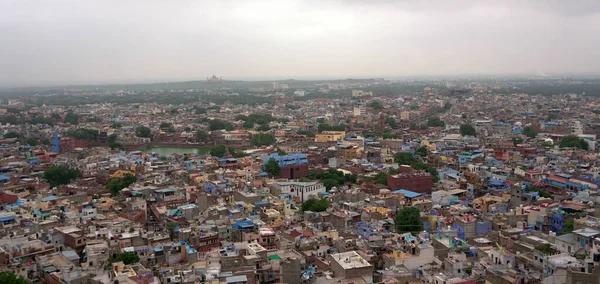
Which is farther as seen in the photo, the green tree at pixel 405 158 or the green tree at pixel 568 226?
the green tree at pixel 405 158

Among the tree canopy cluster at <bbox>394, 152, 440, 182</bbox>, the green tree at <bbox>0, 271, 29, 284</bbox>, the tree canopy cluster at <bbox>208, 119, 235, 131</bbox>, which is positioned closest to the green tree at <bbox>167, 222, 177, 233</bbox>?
the green tree at <bbox>0, 271, 29, 284</bbox>

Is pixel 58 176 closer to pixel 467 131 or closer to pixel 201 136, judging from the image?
pixel 201 136

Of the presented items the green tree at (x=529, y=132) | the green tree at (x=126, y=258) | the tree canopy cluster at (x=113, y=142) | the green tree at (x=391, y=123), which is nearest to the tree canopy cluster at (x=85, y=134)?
the tree canopy cluster at (x=113, y=142)

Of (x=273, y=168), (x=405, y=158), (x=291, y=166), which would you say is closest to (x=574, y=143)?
(x=405, y=158)

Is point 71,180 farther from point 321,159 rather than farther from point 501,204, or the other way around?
point 501,204

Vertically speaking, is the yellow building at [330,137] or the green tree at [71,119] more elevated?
the yellow building at [330,137]

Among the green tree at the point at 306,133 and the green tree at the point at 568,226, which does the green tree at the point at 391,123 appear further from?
the green tree at the point at 568,226

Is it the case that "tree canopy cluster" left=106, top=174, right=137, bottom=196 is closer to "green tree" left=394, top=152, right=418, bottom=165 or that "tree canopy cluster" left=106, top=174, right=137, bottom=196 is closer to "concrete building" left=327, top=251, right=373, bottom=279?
"concrete building" left=327, top=251, right=373, bottom=279

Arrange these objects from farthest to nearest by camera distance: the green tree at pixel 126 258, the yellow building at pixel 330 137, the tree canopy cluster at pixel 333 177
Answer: the yellow building at pixel 330 137 → the tree canopy cluster at pixel 333 177 → the green tree at pixel 126 258
